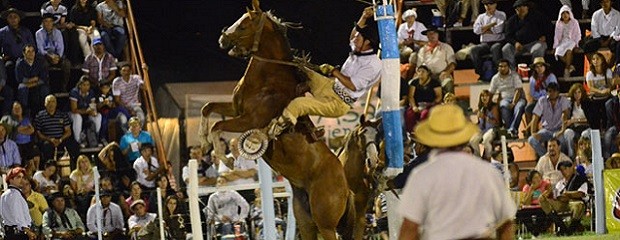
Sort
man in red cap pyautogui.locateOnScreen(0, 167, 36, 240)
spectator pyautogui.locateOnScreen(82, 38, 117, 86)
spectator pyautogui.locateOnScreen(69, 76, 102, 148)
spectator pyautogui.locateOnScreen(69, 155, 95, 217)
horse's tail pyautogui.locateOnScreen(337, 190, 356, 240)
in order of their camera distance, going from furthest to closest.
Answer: spectator pyautogui.locateOnScreen(82, 38, 117, 86) → spectator pyautogui.locateOnScreen(69, 76, 102, 148) → spectator pyautogui.locateOnScreen(69, 155, 95, 217) → man in red cap pyautogui.locateOnScreen(0, 167, 36, 240) → horse's tail pyautogui.locateOnScreen(337, 190, 356, 240)

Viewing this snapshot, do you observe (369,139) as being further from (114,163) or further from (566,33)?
(566,33)

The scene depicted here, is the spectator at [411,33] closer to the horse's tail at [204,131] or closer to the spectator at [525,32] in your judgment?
the spectator at [525,32]

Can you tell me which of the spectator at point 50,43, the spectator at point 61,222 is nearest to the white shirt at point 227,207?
the spectator at point 61,222

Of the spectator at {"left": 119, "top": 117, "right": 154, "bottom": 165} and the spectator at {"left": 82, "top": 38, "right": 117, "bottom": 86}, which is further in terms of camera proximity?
the spectator at {"left": 82, "top": 38, "right": 117, "bottom": 86}

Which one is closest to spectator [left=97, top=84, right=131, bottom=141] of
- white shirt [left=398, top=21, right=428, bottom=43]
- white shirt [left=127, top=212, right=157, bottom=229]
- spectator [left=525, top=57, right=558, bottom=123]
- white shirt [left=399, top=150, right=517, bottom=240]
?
white shirt [left=127, top=212, right=157, bottom=229]

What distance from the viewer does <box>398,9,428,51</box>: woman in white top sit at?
21.2 meters

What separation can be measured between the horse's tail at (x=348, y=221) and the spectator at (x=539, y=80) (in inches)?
254

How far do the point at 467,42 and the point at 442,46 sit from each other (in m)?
1.20

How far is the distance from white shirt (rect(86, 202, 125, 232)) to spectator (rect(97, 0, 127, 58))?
406 cm

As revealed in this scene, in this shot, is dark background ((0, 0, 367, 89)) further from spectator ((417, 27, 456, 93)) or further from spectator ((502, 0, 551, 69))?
spectator ((502, 0, 551, 69))

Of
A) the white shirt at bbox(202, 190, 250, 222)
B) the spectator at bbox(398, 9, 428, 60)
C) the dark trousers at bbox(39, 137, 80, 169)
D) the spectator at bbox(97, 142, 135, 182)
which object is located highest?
the spectator at bbox(398, 9, 428, 60)

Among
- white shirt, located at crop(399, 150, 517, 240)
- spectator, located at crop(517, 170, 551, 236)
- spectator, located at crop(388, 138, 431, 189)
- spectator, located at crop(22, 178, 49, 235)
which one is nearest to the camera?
white shirt, located at crop(399, 150, 517, 240)

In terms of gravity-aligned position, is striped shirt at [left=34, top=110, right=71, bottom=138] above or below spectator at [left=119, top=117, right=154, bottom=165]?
above

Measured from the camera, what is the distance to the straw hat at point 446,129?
24.7 feet
